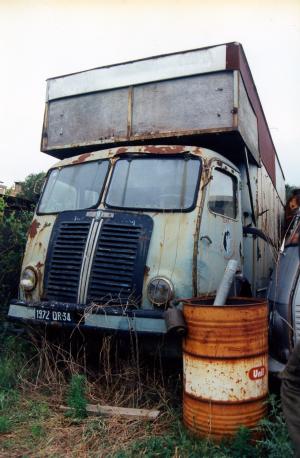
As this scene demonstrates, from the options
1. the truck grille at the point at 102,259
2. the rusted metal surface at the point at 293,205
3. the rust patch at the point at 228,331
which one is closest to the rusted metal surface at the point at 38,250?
the truck grille at the point at 102,259

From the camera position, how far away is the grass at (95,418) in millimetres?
2908

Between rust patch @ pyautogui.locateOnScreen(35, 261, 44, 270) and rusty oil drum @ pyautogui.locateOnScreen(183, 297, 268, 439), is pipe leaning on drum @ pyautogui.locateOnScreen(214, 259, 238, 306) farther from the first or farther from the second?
rust patch @ pyautogui.locateOnScreen(35, 261, 44, 270)

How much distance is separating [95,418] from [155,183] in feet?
7.87

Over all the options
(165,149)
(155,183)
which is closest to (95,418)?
(155,183)

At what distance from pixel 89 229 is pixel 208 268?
130cm

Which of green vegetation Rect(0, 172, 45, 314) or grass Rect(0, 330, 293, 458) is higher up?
green vegetation Rect(0, 172, 45, 314)

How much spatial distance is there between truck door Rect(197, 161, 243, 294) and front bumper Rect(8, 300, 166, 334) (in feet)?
2.12

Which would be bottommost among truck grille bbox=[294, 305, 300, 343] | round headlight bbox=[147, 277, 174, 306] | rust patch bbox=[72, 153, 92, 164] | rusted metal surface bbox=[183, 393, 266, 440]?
rusted metal surface bbox=[183, 393, 266, 440]

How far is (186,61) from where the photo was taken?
4922 millimetres

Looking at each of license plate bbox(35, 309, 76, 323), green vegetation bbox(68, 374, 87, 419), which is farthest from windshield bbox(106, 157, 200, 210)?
green vegetation bbox(68, 374, 87, 419)

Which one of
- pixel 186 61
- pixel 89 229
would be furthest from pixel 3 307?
pixel 186 61

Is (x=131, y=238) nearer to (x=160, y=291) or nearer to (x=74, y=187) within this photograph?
(x=160, y=291)

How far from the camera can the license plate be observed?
383 cm

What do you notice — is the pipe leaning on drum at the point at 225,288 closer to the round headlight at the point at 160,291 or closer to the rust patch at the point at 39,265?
the round headlight at the point at 160,291
